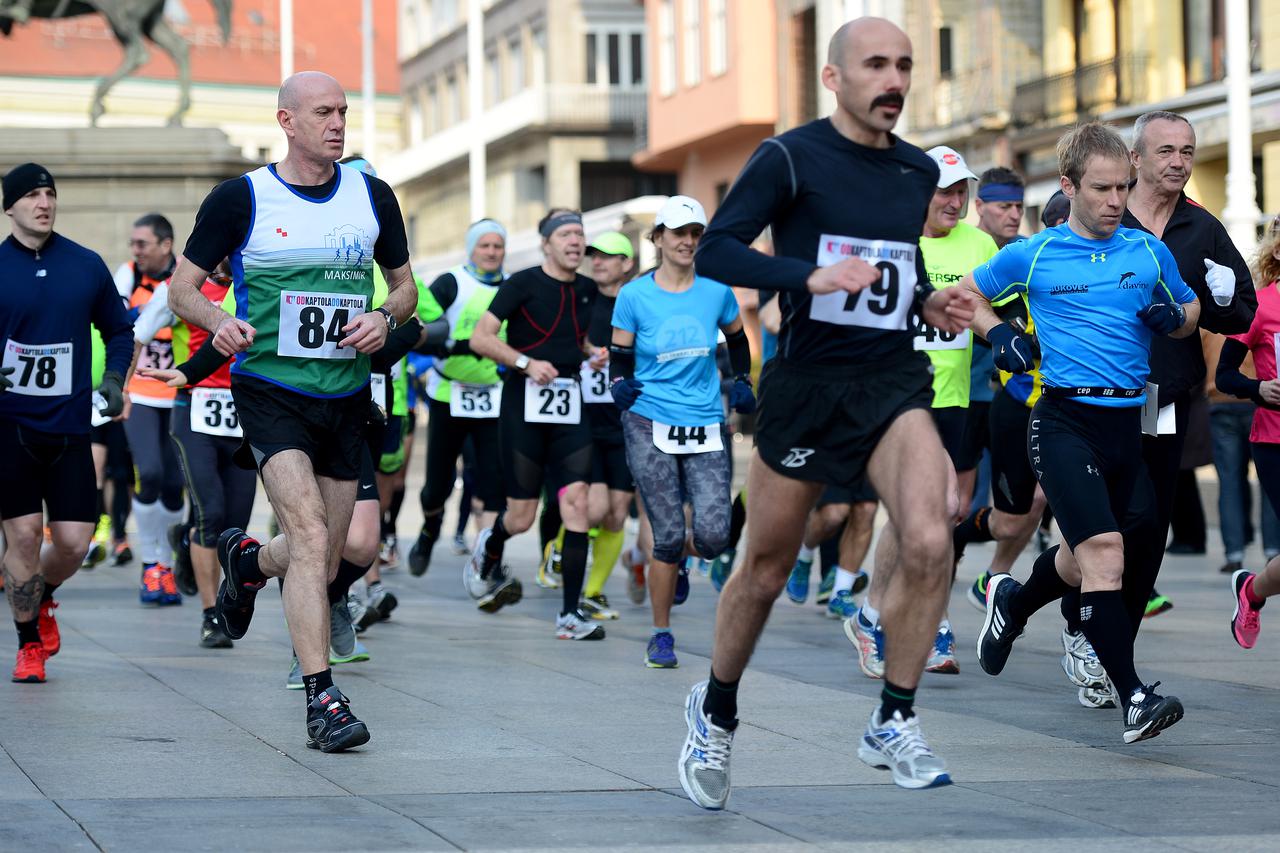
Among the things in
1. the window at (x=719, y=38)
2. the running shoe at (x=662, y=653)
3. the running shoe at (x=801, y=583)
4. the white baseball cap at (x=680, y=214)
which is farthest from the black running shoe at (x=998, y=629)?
the window at (x=719, y=38)

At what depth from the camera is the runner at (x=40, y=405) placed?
→ 859 centimetres

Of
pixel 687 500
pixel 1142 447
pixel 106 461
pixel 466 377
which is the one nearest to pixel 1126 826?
pixel 1142 447

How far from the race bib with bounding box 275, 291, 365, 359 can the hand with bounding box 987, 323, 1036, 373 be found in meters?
2.15

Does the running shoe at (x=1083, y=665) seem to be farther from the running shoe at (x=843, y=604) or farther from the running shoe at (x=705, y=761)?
the running shoe at (x=843, y=604)

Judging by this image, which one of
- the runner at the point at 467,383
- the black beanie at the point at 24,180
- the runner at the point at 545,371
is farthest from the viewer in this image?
the runner at the point at 467,383

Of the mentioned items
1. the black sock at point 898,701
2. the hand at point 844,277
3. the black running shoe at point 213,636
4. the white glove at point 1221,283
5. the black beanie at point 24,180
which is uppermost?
the black beanie at point 24,180

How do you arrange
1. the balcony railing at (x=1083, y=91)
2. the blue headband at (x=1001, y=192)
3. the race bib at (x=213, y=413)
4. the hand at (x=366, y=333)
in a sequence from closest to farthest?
the hand at (x=366, y=333) → the race bib at (x=213, y=413) → the blue headband at (x=1001, y=192) → the balcony railing at (x=1083, y=91)

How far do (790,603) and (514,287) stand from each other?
247cm

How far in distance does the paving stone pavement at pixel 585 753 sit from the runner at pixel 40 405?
0.43 m

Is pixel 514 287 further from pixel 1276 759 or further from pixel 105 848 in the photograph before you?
pixel 105 848

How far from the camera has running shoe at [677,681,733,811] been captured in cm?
579

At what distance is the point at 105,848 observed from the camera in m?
5.25

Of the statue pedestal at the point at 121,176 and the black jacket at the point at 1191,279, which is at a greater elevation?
the statue pedestal at the point at 121,176

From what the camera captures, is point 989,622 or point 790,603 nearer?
point 989,622
